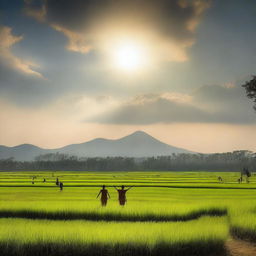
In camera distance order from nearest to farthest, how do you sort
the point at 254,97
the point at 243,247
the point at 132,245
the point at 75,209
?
the point at 132,245, the point at 243,247, the point at 75,209, the point at 254,97

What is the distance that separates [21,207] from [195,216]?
11.1 m

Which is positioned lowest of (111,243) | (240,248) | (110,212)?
(240,248)

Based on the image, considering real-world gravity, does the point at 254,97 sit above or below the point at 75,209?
above

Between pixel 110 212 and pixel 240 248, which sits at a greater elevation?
pixel 110 212

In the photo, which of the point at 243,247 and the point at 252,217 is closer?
the point at 243,247

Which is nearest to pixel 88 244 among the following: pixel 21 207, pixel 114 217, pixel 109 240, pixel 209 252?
pixel 109 240

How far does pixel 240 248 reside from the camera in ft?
52.9

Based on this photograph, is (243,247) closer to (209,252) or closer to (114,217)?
(209,252)

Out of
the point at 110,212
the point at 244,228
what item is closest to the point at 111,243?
the point at 244,228

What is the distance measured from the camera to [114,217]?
923 inches

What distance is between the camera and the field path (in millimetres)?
15062

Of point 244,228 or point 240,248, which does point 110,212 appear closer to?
point 244,228

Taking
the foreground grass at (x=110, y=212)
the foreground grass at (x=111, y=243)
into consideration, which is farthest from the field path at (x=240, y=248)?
the foreground grass at (x=110, y=212)

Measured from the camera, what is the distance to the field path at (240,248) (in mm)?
15062
